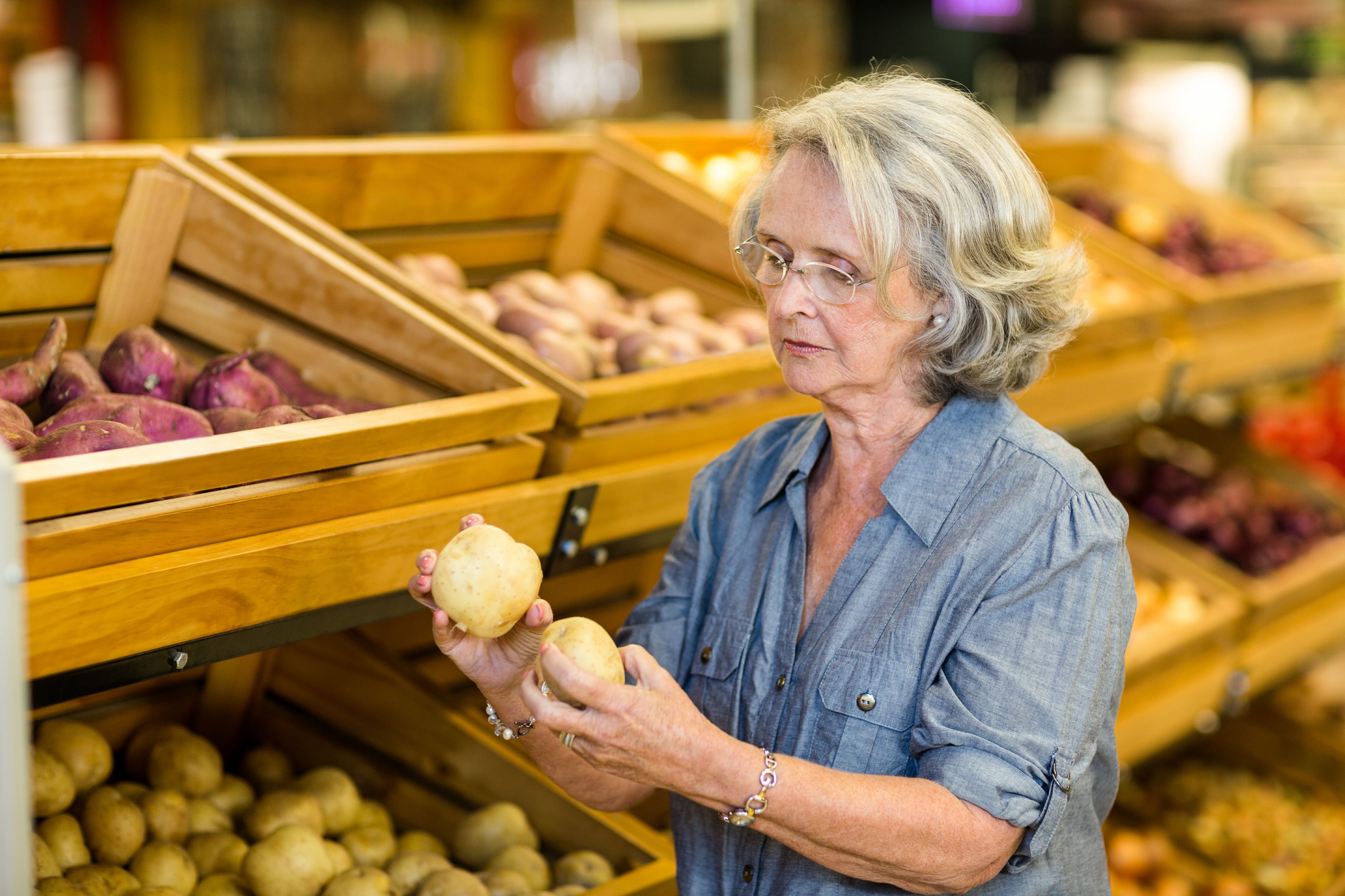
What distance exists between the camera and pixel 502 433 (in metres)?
1.76

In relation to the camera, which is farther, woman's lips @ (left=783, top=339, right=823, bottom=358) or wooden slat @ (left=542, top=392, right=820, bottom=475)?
wooden slat @ (left=542, top=392, right=820, bottom=475)

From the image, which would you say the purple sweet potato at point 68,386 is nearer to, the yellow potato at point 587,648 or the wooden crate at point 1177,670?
the yellow potato at point 587,648

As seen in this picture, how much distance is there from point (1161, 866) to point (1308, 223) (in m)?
4.15

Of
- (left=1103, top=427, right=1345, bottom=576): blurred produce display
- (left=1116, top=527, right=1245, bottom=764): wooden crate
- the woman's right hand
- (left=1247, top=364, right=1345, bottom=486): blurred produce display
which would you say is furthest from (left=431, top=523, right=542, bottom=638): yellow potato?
(left=1247, top=364, right=1345, bottom=486): blurred produce display

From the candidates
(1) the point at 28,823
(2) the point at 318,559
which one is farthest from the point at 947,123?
(1) the point at 28,823

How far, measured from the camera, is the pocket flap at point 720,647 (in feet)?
5.22

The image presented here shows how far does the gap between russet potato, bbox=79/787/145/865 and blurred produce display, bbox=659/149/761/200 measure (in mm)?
1814

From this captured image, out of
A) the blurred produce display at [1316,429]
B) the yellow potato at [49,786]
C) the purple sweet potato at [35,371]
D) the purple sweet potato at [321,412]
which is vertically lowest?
the blurred produce display at [1316,429]

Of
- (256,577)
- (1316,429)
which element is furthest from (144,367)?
(1316,429)

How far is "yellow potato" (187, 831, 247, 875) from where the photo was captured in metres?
1.83

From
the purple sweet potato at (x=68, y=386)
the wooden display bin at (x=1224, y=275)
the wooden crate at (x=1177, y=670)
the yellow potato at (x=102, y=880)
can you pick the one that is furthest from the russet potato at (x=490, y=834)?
the wooden display bin at (x=1224, y=275)

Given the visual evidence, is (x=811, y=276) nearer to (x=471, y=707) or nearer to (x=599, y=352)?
(x=599, y=352)

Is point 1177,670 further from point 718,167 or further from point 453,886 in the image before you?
point 453,886

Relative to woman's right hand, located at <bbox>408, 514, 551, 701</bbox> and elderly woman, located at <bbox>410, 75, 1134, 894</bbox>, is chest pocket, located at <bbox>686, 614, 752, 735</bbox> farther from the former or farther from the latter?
woman's right hand, located at <bbox>408, 514, 551, 701</bbox>
